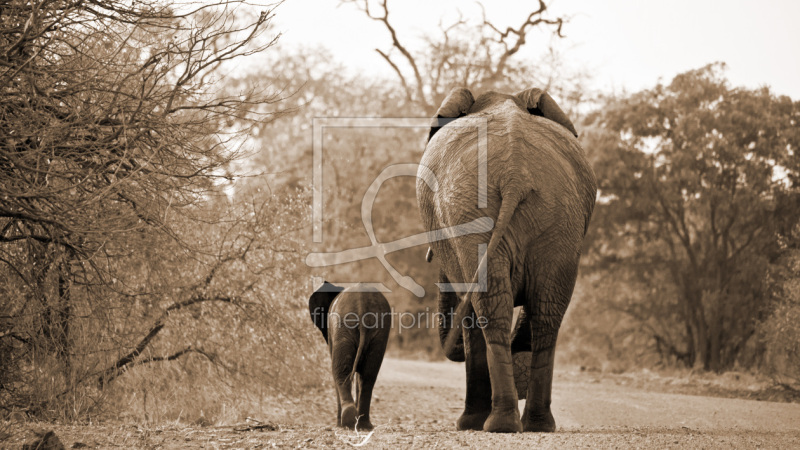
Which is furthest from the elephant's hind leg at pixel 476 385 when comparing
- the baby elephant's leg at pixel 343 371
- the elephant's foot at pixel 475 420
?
the baby elephant's leg at pixel 343 371

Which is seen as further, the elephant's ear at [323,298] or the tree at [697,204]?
the tree at [697,204]

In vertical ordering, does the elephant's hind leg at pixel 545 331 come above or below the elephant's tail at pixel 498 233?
below

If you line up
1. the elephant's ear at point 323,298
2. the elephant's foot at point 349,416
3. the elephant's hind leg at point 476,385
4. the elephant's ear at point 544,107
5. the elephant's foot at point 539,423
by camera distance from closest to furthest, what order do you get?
the elephant's foot at point 539,423
the elephant's hind leg at point 476,385
the elephant's ear at point 544,107
the elephant's foot at point 349,416
the elephant's ear at point 323,298

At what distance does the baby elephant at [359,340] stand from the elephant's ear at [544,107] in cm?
260

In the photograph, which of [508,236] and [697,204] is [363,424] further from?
[697,204]

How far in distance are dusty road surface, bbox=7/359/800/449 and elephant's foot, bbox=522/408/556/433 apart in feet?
0.44

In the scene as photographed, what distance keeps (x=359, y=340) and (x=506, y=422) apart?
2.92 metres

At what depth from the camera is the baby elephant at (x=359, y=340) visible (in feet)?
31.3

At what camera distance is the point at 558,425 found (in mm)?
10727

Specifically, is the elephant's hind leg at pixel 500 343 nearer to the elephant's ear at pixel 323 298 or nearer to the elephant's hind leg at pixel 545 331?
the elephant's hind leg at pixel 545 331

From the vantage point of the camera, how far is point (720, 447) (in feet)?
20.8

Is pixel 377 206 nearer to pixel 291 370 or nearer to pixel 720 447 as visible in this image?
pixel 291 370

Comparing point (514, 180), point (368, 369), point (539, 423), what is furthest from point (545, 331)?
point (368, 369)

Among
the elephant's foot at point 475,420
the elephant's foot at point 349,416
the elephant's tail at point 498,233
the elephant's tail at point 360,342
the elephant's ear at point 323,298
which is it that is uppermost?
the elephant's tail at point 498,233
